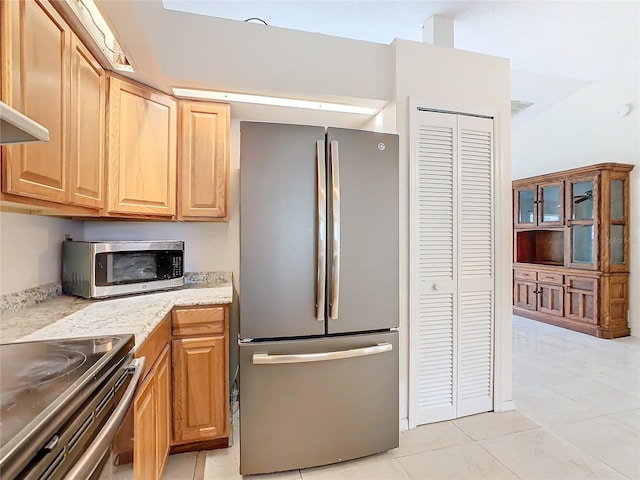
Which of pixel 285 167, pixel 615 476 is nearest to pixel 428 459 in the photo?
pixel 615 476

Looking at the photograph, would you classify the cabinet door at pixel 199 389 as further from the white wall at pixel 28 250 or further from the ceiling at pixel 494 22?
the ceiling at pixel 494 22

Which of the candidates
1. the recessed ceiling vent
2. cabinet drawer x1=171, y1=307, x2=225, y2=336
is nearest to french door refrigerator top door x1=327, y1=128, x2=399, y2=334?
cabinet drawer x1=171, y1=307, x2=225, y2=336

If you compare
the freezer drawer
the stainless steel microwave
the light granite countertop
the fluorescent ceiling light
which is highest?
the fluorescent ceiling light

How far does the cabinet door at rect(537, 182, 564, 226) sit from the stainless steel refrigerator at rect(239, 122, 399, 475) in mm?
3988

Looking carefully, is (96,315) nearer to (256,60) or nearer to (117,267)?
(117,267)

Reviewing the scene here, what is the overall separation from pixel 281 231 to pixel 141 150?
1.02 metres

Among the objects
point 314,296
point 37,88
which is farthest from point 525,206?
point 37,88

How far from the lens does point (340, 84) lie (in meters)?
2.13

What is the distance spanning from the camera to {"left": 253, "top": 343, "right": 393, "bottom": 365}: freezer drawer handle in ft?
5.47

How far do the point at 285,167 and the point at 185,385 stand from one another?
1322mm

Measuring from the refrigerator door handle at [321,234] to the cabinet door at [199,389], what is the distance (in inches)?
25.2

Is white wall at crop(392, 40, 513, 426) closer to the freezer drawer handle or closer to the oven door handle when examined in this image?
the freezer drawer handle

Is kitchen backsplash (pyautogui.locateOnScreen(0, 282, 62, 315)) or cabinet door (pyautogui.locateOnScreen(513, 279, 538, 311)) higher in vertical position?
kitchen backsplash (pyautogui.locateOnScreen(0, 282, 62, 315))

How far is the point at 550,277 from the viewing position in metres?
4.73
